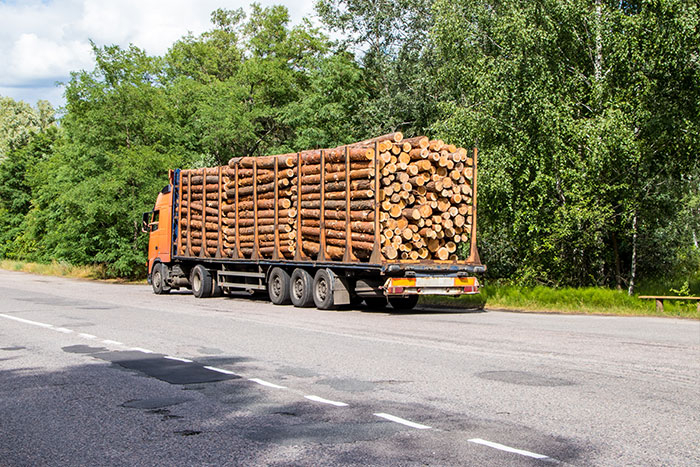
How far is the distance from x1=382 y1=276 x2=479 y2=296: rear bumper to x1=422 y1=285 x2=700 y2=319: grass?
2.45 m

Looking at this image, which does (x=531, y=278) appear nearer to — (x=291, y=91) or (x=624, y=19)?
(x=624, y=19)

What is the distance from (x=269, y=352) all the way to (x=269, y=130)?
111 ft

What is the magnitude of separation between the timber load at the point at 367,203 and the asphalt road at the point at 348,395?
12.2 feet

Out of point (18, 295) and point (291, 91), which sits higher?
point (291, 91)

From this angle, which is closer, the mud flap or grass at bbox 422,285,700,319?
the mud flap

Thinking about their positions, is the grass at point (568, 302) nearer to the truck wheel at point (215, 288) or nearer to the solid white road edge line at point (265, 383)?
the truck wheel at point (215, 288)

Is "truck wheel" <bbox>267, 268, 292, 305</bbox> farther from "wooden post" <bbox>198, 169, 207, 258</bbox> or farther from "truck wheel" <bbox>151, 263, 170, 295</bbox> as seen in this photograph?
"truck wheel" <bbox>151, 263, 170, 295</bbox>

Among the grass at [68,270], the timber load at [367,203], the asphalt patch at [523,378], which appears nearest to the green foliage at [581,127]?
the timber load at [367,203]

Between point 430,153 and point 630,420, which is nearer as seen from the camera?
point 630,420

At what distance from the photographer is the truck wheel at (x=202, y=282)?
75.2 ft

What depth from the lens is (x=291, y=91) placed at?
1704 inches

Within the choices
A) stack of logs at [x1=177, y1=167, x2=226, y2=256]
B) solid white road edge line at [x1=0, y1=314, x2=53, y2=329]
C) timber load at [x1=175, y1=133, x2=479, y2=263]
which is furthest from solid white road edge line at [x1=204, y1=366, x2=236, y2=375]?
stack of logs at [x1=177, y1=167, x2=226, y2=256]

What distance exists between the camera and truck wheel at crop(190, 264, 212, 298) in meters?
22.9

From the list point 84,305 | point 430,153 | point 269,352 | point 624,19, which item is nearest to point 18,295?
point 84,305
